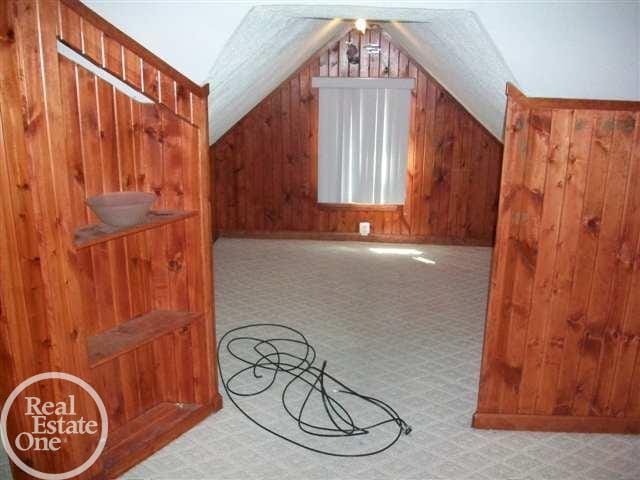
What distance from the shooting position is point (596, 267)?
91.0 inches

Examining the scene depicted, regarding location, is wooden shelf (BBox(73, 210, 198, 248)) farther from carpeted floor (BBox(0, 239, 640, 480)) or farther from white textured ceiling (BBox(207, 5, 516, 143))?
carpeted floor (BBox(0, 239, 640, 480))

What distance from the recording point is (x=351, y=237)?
225 inches

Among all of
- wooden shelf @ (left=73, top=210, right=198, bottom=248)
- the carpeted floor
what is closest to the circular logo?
the carpeted floor

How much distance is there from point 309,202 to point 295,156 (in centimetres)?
50

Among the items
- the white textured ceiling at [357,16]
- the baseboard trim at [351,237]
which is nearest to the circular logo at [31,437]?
the white textured ceiling at [357,16]

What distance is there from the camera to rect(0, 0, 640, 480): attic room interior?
73.5 inches

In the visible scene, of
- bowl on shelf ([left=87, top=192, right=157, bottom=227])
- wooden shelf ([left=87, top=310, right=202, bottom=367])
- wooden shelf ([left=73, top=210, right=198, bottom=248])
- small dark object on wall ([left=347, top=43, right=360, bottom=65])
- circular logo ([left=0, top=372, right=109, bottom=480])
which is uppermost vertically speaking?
small dark object on wall ([left=347, top=43, right=360, bottom=65])

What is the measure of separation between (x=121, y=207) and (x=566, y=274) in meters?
1.84

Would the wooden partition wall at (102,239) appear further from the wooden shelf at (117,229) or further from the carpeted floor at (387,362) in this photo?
the carpeted floor at (387,362)

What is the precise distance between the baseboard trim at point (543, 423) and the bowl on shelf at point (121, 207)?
1.73 metres

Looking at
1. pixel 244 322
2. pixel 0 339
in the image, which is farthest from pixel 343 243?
pixel 0 339

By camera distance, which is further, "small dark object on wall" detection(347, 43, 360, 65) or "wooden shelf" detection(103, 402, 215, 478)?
"small dark object on wall" detection(347, 43, 360, 65)

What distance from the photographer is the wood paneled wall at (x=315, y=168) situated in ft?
17.4

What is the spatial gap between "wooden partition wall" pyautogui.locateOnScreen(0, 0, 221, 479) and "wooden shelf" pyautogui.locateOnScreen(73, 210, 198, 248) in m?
0.01
